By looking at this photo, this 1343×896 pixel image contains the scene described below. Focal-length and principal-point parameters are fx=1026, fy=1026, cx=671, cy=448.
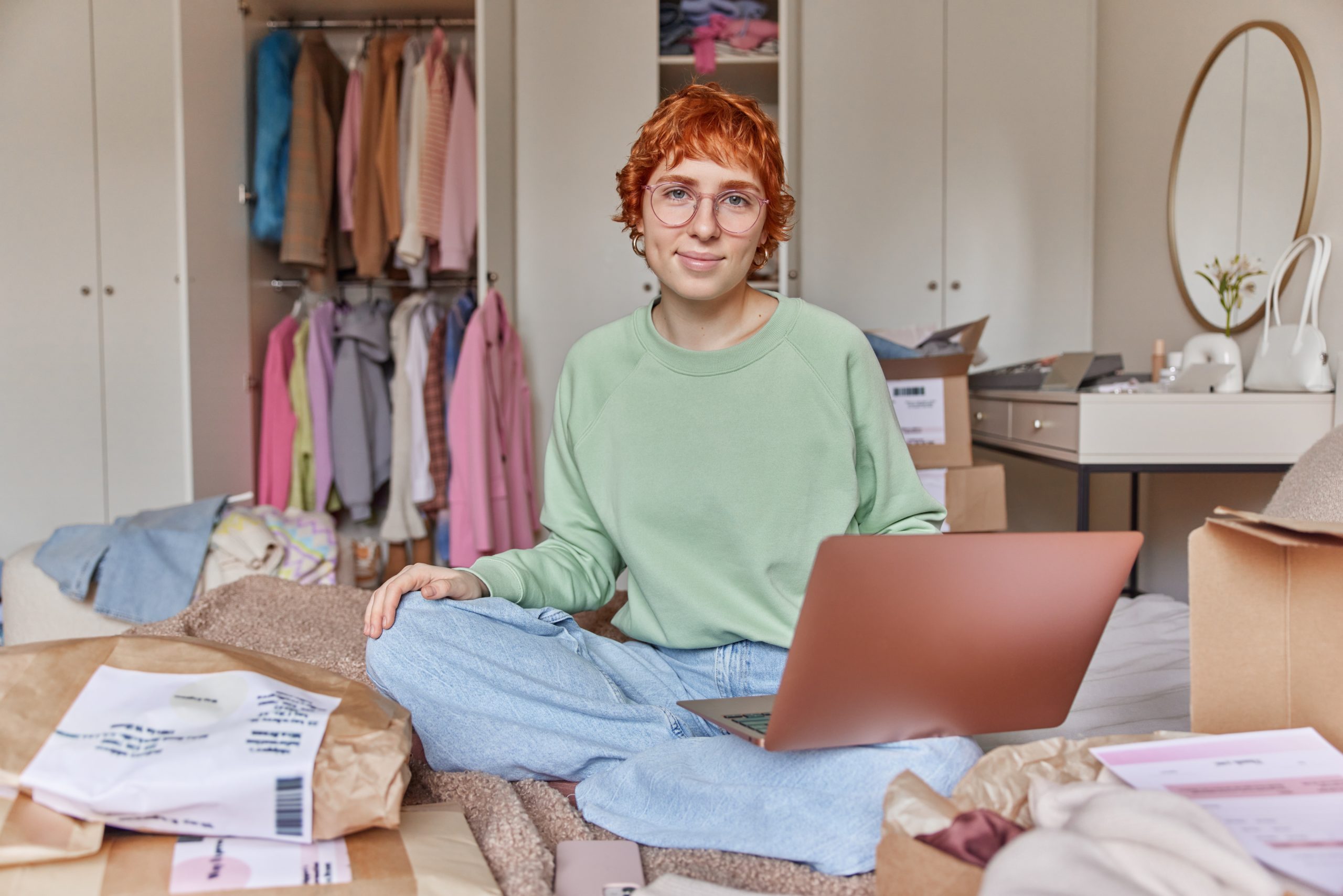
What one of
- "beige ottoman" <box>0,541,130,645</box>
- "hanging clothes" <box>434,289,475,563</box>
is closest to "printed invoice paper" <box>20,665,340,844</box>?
"beige ottoman" <box>0,541,130,645</box>

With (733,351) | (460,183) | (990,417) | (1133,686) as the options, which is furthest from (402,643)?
(460,183)

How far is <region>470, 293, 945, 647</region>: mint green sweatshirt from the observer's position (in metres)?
1.28

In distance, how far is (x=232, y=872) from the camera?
2.71ft

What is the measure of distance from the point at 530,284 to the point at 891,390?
54.2 inches

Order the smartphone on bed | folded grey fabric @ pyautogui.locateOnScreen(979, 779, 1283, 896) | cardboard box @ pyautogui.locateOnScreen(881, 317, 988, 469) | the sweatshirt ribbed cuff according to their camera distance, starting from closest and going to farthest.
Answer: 1. folded grey fabric @ pyautogui.locateOnScreen(979, 779, 1283, 896)
2. the smartphone on bed
3. the sweatshirt ribbed cuff
4. cardboard box @ pyautogui.locateOnScreen(881, 317, 988, 469)

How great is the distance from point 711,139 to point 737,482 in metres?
0.43

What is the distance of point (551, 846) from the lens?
1017mm

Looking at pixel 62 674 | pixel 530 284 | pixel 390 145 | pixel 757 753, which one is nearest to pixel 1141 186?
pixel 530 284

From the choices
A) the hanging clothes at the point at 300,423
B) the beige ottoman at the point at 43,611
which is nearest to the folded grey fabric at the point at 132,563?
the beige ottoman at the point at 43,611

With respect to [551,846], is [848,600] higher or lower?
higher

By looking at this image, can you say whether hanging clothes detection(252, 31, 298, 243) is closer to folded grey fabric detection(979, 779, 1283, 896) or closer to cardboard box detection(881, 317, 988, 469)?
cardboard box detection(881, 317, 988, 469)

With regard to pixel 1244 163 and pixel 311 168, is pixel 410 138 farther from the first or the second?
pixel 1244 163

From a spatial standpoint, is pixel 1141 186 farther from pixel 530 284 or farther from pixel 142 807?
pixel 142 807

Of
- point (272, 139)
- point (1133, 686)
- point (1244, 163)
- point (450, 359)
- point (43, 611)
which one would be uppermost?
point (272, 139)
